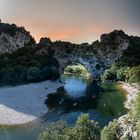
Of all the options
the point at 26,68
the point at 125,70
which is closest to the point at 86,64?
the point at 125,70

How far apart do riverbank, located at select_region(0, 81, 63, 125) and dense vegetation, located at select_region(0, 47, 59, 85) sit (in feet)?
36.5

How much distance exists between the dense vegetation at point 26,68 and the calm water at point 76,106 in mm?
15620

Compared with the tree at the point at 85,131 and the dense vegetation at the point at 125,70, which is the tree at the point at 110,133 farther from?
the dense vegetation at the point at 125,70

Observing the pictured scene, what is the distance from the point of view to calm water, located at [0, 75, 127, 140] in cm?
8994

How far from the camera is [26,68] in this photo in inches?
6821

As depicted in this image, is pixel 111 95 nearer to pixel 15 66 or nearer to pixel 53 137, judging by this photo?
pixel 15 66

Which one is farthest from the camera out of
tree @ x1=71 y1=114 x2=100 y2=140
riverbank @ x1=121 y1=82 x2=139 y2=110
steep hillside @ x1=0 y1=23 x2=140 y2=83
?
steep hillside @ x1=0 y1=23 x2=140 y2=83

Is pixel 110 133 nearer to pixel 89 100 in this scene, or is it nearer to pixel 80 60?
pixel 89 100

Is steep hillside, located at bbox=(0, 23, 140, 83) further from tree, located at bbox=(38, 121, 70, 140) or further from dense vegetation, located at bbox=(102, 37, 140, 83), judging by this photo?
tree, located at bbox=(38, 121, 70, 140)

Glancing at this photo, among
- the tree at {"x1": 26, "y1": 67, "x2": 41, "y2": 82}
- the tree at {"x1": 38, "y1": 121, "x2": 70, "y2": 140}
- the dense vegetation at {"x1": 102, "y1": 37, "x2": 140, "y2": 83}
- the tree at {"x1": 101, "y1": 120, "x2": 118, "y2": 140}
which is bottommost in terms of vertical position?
the tree at {"x1": 38, "y1": 121, "x2": 70, "y2": 140}

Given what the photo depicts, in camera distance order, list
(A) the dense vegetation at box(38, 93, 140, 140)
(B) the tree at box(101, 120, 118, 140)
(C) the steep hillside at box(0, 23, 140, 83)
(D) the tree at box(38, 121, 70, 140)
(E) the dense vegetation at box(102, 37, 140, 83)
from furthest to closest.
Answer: (C) the steep hillside at box(0, 23, 140, 83) < (E) the dense vegetation at box(102, 37, 140, 83) < (D) the tree at box(38, 121, 70, 140) < (A) the dense vegetation at box(38, 93, 140, 140) < (B) the tree at box(101, 120, 118, 140)

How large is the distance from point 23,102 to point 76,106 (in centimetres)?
1497

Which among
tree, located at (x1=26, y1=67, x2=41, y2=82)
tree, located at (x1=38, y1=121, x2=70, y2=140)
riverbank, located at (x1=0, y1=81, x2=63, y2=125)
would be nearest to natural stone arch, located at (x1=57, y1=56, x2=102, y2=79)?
tree, located at (x1=26, y1=67, x2=41, y2=82)

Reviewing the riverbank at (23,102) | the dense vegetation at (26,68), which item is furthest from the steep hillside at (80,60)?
the riverbank at (23,102)
